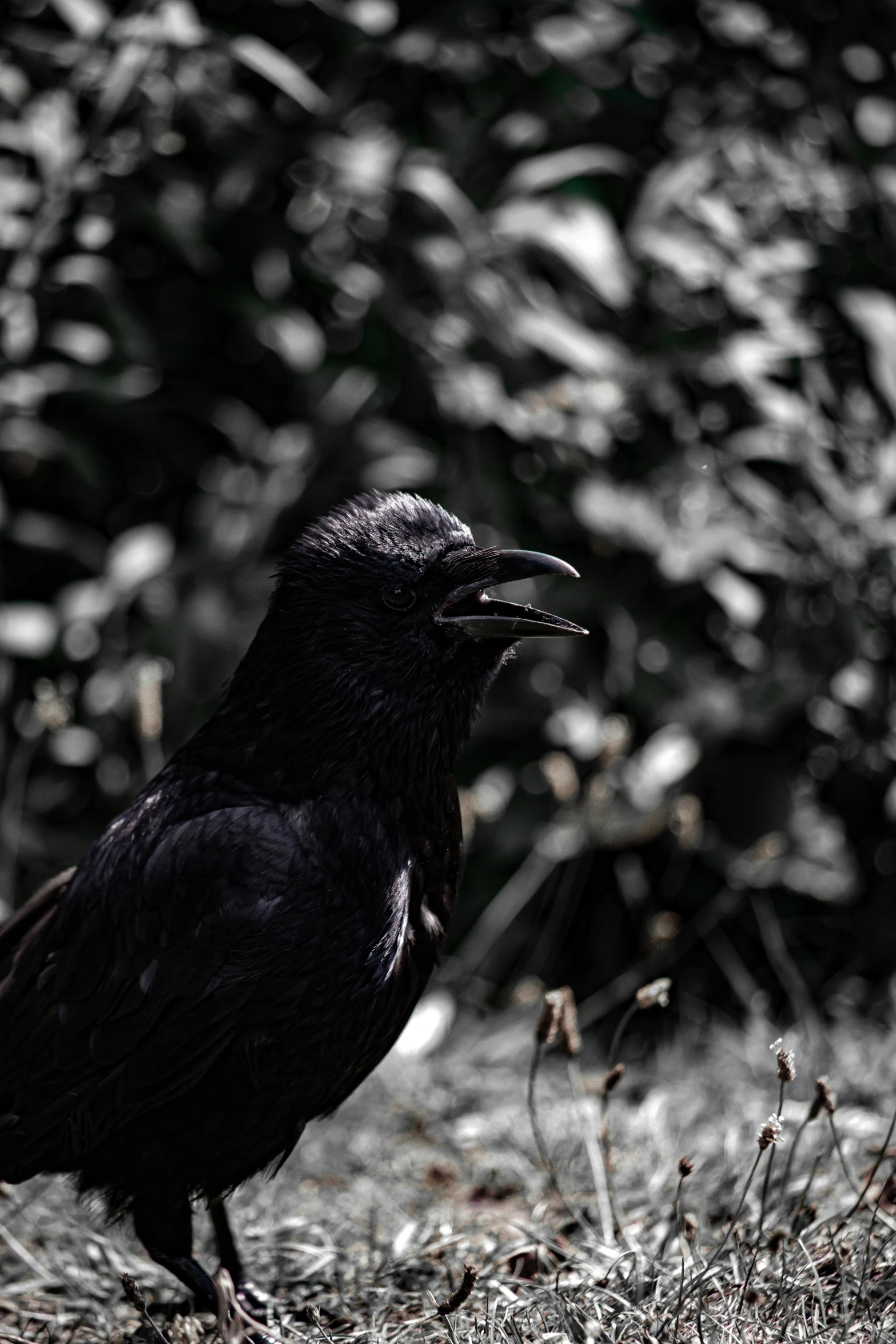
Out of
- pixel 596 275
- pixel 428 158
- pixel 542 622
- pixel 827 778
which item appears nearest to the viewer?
pixel 542 622

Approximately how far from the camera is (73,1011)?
2.17 meters

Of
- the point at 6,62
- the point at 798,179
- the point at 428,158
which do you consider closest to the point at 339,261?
the point at 428,158

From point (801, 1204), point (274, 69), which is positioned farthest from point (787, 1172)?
point (274, 69)

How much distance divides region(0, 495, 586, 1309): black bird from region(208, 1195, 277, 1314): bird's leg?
0.01 metres

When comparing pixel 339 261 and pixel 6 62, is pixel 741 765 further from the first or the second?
pixel 6 62

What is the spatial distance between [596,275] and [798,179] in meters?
0.83

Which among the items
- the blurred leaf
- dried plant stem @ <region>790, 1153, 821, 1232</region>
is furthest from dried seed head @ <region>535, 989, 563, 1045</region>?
the blurred leaf

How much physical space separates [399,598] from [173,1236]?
110cm

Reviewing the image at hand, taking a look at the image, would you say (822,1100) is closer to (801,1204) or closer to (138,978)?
(801,1204)

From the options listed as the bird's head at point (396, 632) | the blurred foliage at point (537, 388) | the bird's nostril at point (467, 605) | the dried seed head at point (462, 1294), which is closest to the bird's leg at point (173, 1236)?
the dried seed head at point (462, 1294)

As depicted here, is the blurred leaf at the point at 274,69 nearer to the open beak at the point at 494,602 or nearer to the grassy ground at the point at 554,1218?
the open beak at the point at 494,602

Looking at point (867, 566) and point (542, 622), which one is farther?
point (867, 566)

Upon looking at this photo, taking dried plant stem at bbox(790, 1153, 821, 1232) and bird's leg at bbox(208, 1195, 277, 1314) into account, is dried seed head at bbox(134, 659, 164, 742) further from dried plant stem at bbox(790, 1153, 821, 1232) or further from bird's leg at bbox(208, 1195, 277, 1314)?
dried plant stem at bbox(790, 1153, 821, 1232)

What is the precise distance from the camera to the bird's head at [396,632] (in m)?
2.15
